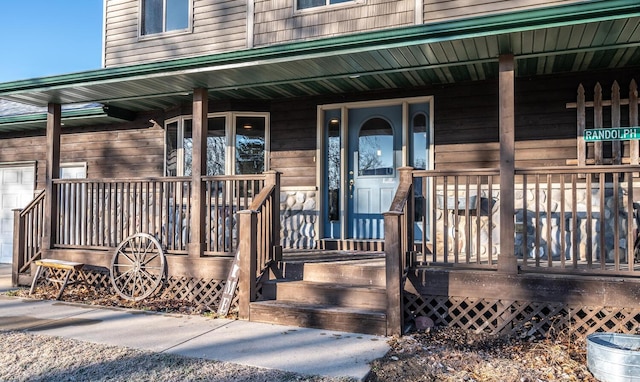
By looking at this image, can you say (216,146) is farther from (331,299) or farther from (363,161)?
(331,299)

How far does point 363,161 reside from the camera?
7066mm

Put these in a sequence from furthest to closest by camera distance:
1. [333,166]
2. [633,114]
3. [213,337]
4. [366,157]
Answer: [333,166] < [366,157] < [633,114] < [213,337]

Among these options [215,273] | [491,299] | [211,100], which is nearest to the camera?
[491,299]

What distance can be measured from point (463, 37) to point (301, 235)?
394 centimetres

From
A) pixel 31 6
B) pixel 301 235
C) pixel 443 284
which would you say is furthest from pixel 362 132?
pixel 31 6

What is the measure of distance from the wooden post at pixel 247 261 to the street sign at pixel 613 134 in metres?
4.09

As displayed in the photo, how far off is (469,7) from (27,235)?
7.12 m

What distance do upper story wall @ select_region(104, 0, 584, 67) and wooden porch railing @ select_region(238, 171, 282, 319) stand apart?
2.84 m

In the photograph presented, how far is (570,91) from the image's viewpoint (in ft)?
19.8

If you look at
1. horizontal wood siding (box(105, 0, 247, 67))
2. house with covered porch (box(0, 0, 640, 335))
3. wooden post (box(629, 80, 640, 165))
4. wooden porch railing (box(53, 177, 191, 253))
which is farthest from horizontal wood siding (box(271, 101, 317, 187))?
wooden post (box(629, 80, 640, 165))

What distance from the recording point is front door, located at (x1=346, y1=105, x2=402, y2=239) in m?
6.89

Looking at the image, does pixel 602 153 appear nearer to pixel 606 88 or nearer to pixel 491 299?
pixel 606 88

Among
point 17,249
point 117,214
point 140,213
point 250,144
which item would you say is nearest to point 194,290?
point 140,213

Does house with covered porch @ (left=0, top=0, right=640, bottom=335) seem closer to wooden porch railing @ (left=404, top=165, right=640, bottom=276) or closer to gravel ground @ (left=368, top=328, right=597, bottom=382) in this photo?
wooden porch railing @ (left=404, top=165, right=640, bottom=276)
